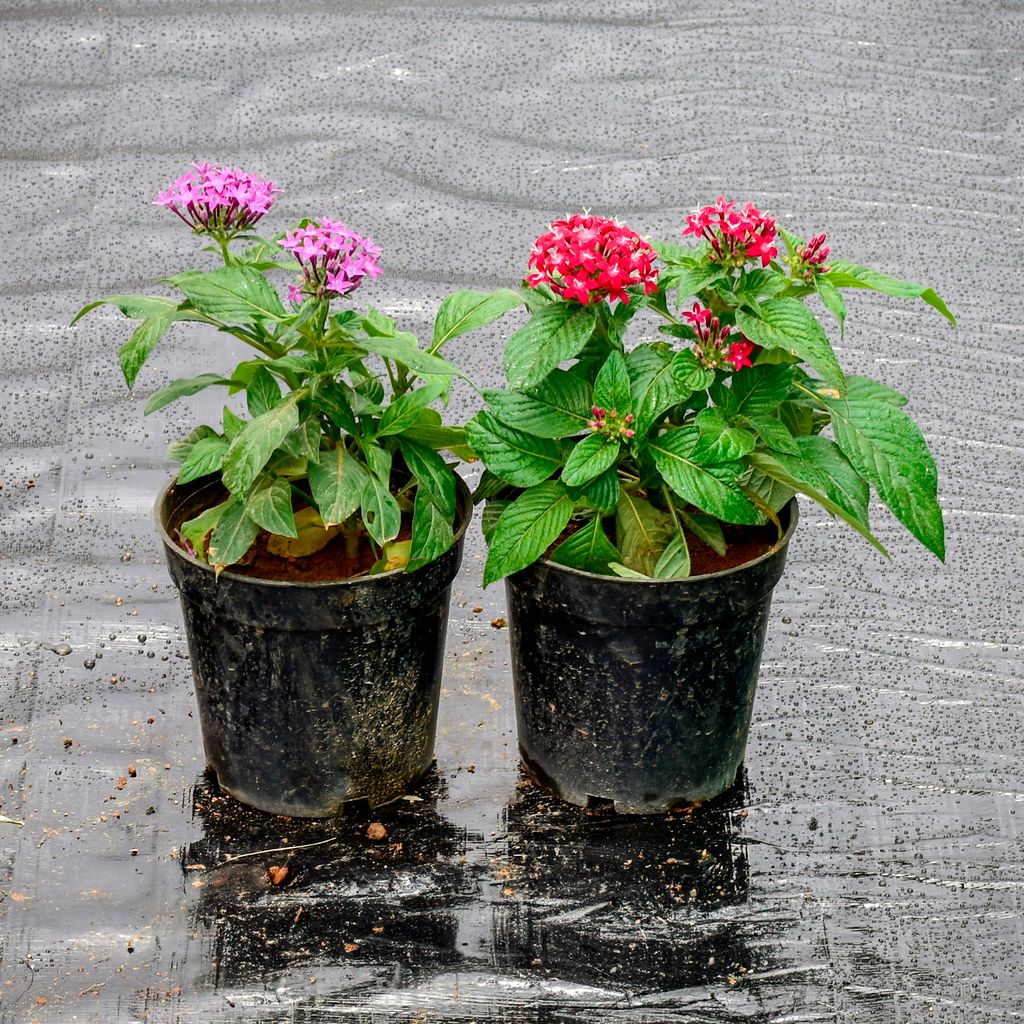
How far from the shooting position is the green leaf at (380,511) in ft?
6.18

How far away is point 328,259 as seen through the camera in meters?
1.77

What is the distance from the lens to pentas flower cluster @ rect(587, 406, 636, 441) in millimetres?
1865

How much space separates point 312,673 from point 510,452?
0.41m

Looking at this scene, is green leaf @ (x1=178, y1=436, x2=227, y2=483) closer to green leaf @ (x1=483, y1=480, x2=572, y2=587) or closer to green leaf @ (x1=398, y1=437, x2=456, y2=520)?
green leaf @ (x1=398, y1=437, x2=456, y2=520)

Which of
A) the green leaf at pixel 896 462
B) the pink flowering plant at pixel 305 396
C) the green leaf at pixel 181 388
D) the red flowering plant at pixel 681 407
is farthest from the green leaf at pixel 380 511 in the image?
the green leaf at pixel 896 462

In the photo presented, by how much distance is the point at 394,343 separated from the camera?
1812 millimetres

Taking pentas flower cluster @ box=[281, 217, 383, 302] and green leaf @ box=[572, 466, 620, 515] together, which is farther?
green leaf @ box=[572, 466, 620, 515]

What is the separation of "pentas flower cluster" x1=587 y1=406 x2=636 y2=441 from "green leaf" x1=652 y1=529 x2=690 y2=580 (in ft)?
0.55

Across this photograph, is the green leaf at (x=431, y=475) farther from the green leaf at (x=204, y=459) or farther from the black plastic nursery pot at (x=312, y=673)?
the green leaf at (x=204, y=459)

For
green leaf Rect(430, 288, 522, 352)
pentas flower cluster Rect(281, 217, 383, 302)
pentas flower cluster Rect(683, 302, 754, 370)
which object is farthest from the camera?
green leaf Rect(430, 288, 522, 352)

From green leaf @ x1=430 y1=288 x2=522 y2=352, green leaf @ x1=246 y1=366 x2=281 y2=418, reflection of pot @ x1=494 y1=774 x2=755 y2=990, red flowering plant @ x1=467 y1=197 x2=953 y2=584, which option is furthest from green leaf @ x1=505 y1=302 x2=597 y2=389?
reflection of pot @ x1=494 y1=774 x2=755 y2=990

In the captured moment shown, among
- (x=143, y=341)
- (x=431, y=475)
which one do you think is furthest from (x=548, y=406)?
(x=143, y=341)

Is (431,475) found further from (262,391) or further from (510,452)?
(262,391)

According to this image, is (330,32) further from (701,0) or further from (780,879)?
(780,879)
